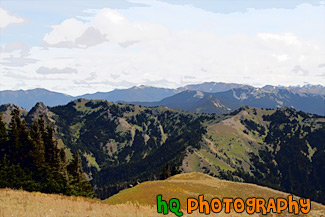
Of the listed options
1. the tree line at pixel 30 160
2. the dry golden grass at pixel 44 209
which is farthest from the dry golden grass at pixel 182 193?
the dry golden grass at pixel 44 209

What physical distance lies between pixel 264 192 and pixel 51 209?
47315 mm

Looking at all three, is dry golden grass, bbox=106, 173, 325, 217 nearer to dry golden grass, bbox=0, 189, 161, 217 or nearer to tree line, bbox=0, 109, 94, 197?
tree line, bbox=0, 109, 94, 197

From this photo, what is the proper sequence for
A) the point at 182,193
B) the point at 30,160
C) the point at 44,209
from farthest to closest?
the point at 30,160
the point at 182,193
the point at 44,209

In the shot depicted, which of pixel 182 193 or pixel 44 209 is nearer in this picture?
pixel 44 209

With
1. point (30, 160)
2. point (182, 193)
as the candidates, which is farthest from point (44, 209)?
point (30, 160)

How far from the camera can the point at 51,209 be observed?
2095 cm

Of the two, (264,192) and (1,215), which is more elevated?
(1,215)

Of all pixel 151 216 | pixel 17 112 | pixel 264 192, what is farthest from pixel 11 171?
pixel 264 192

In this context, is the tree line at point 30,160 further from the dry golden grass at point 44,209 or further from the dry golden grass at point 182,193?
the dry golden grass at point 44,209

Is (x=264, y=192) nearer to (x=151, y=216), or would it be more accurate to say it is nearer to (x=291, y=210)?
(x=291, y=210)

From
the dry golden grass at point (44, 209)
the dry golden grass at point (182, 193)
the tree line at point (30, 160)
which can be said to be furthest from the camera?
the tree line at point (30, 160)

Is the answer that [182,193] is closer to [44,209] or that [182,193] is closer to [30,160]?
[44,209]

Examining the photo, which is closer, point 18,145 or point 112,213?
point 112,213

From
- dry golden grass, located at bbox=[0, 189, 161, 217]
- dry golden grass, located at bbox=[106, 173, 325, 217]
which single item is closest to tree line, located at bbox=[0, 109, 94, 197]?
dry golden grass, located at bbox=[106, 173, 325, 217]
